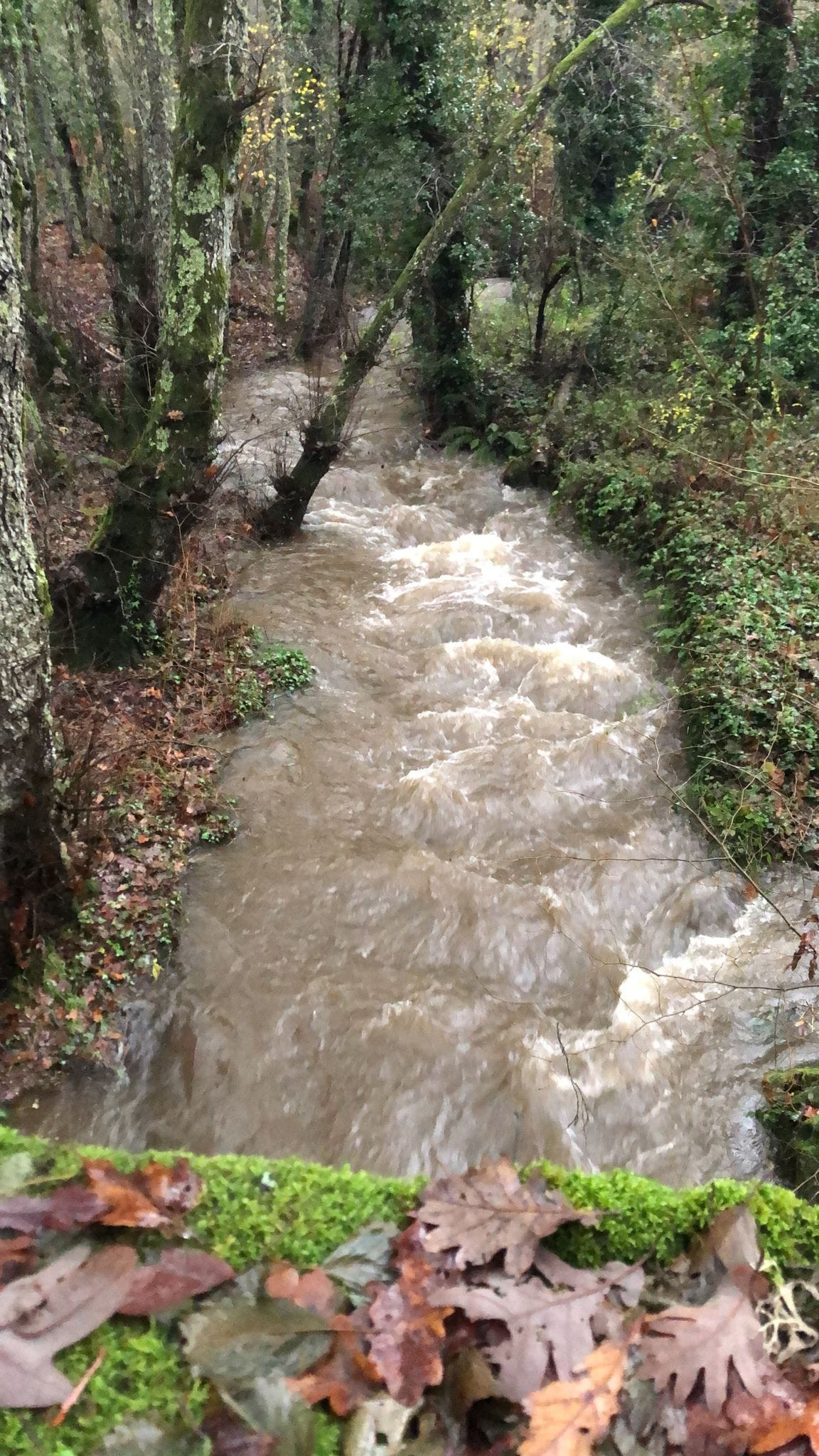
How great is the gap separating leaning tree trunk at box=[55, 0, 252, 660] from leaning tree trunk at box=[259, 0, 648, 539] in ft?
11.0

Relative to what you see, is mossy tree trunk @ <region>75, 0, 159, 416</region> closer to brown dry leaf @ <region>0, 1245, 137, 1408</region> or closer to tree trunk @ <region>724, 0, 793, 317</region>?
tree trunk @ <region>724, 0, 793, 317</region>

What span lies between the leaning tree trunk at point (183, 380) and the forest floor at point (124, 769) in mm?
343

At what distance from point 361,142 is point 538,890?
42.4 feet

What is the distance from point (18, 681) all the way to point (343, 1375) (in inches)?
110

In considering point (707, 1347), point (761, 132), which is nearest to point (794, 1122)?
point (707, 1347)

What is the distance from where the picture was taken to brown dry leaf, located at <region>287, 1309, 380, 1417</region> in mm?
1194

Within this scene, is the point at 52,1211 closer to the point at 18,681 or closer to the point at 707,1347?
the point at 707,1347

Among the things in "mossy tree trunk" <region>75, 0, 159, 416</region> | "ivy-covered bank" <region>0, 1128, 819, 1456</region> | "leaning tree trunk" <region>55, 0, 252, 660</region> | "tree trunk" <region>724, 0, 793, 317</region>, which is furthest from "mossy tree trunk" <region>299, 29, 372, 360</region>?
"ivy-covered bank" <region>0, 1128, 819, 1456</region>

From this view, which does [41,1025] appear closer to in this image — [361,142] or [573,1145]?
[573,1145]

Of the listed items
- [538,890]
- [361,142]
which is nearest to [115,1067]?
[538,890]

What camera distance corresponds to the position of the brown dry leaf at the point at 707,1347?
4.22 ft

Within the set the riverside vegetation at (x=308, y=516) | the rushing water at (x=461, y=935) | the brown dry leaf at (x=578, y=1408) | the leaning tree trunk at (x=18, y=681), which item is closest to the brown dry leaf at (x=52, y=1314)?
the riverside vegetation at (x=308, y=516)

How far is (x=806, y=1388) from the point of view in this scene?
131 cm

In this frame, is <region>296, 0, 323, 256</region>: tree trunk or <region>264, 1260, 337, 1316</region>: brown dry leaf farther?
<region>296, 0, 323, 256</region>: tree trunk
